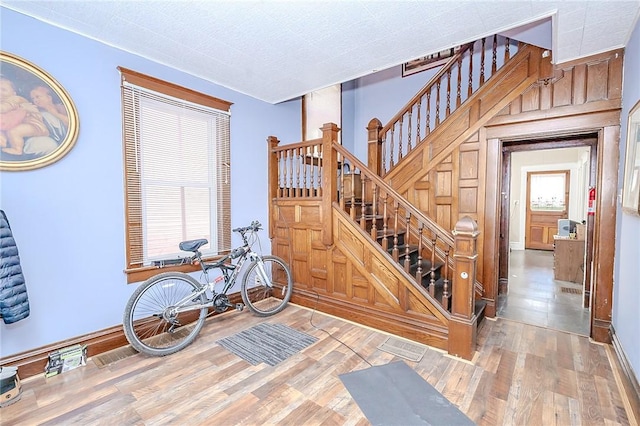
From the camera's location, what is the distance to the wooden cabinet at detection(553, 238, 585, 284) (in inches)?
182

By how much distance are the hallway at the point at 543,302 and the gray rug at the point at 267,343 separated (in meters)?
2.41

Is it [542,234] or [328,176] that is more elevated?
[328,176]

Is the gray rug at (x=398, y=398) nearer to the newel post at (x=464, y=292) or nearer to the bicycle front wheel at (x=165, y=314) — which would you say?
the newel post at (x=464, y=292)

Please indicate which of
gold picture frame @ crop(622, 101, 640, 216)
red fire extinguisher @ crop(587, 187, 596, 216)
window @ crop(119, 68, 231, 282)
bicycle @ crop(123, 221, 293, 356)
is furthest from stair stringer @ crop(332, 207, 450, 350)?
red fire extinguisher @ crop(587, 187, 596, 216)

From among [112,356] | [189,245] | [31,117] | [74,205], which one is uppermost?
[31,117]

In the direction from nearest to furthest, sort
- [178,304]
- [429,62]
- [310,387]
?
1. [310,387]
2. [178,304]
3. [429,62]

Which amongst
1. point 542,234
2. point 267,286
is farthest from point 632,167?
point 542,234

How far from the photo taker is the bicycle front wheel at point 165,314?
101 inches

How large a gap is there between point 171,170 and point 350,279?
2184 mm

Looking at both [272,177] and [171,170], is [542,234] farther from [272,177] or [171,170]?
[171,170]

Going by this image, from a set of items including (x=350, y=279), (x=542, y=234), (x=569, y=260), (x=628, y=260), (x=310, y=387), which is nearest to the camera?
(x=310, y=387)

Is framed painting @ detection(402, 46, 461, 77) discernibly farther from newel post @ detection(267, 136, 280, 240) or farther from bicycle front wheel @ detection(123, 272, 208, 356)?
bicycle front wheel @ detection(123, 272, 208, 356)

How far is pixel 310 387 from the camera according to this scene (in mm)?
2061

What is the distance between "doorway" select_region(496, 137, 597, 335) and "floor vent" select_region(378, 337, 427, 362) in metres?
1.46
